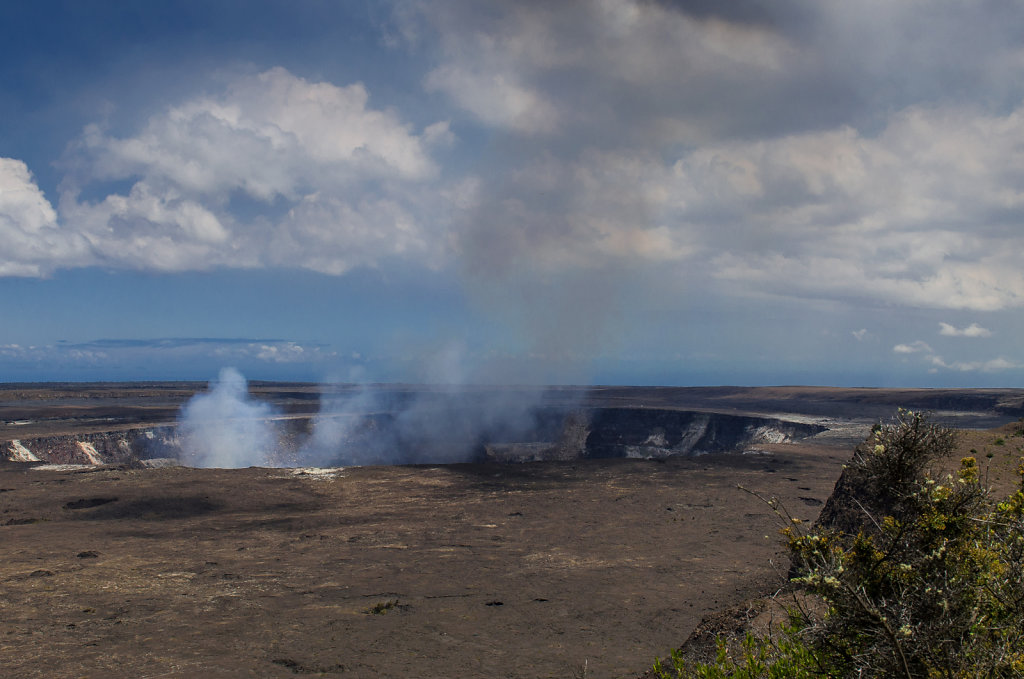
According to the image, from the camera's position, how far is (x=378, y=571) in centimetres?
1434

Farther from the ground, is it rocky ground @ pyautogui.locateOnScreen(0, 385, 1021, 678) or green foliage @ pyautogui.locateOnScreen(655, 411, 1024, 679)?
green foliage @ pyautogui.locateOnScreen(655, 411, 1024, 679)

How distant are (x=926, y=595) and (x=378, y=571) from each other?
13189 millimetres

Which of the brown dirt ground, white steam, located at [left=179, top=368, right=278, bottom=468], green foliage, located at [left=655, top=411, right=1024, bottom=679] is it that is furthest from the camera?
white steam, located at [left=179, top=368, right=278, bottom=468]

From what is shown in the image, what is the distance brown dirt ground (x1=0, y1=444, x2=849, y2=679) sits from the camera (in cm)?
981

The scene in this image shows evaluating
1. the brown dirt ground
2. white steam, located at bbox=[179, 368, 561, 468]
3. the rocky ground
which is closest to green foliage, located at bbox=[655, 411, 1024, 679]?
the rocky ground

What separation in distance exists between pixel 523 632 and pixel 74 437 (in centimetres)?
4131

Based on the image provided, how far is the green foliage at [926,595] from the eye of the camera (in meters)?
2.84

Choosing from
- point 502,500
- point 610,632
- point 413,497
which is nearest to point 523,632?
point 610,632

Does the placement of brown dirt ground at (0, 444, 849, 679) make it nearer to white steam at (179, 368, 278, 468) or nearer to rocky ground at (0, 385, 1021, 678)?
rocky ground at (0, 385, 1021, 678)

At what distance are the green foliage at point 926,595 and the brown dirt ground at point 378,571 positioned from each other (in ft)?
19.5

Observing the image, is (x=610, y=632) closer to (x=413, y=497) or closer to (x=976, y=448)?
(x=413, y=497)

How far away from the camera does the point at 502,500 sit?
2220 cm

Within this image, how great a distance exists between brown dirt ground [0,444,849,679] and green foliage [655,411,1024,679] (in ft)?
19.5

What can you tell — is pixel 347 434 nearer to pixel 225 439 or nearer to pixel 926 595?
pixel 225 439
